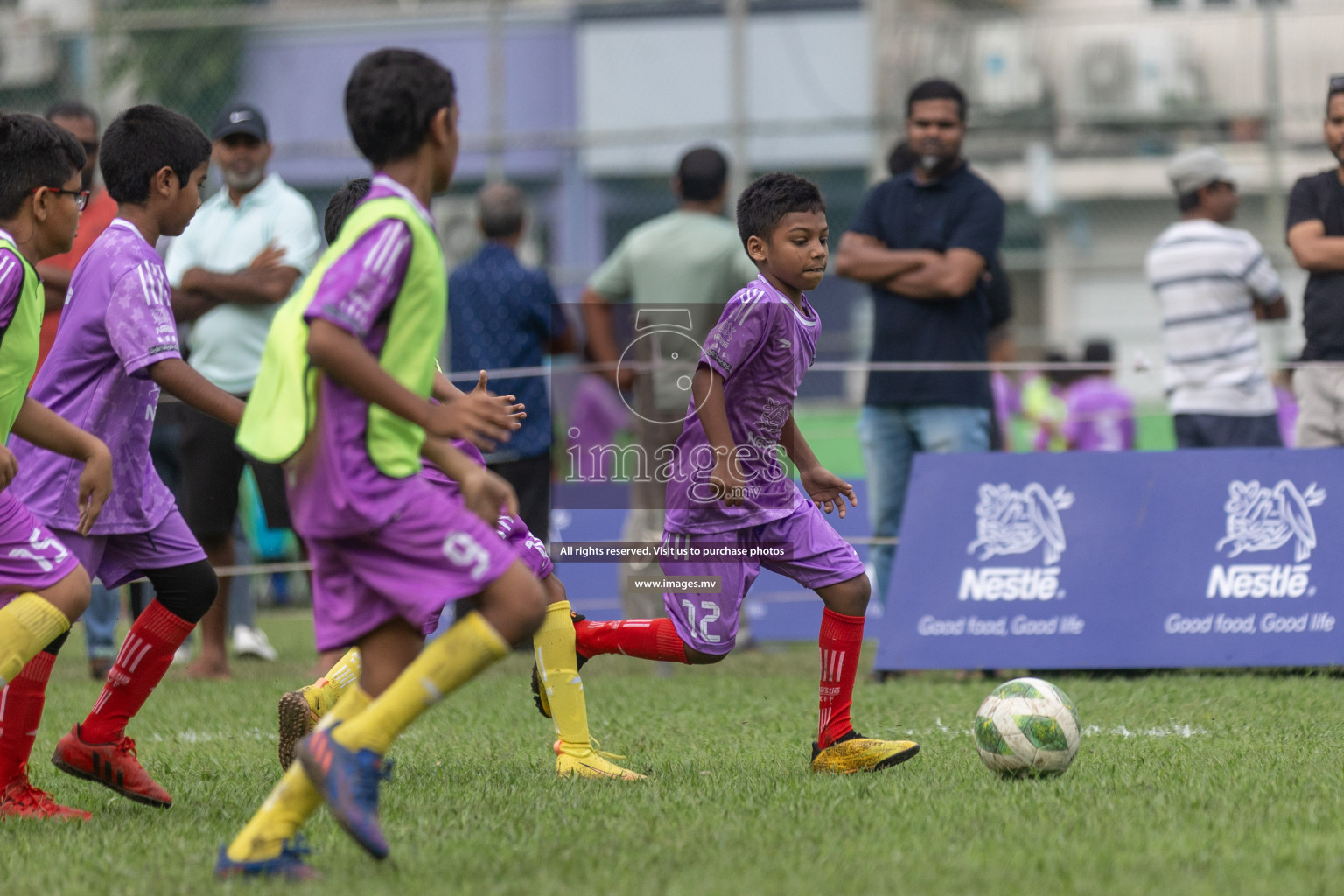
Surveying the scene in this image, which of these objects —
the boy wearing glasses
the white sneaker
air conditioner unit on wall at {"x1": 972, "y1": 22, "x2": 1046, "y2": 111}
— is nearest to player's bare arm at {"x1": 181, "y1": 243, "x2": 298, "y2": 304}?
the boy wearing glasses

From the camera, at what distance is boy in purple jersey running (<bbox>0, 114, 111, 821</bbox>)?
4145mm

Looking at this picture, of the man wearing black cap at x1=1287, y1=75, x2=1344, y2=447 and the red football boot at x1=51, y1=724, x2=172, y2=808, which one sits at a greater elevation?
the man wearing black cap at x1=1287, y1=75, x2=1344, y2=447

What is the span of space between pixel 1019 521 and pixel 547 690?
10.1 feet

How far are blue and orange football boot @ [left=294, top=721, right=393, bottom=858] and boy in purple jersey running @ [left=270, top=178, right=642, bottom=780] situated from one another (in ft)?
4.87

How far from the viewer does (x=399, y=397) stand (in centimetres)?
343

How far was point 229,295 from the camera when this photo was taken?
7.57 meters

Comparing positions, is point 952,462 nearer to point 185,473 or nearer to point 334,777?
point 185,473

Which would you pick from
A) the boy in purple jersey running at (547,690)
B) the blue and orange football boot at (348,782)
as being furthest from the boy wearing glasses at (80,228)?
the blue and orange football boot at (348,782)

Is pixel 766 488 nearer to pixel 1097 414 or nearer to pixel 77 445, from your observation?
pixel 77 445

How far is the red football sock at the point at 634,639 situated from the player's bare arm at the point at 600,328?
10.6 ft

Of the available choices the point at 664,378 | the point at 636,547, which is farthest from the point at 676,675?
the point at 664,378

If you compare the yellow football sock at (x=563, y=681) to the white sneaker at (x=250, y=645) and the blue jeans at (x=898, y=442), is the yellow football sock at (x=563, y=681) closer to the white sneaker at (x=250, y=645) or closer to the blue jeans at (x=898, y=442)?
the blue jeans at (x=898, y=442)

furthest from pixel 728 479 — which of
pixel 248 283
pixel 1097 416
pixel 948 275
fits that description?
pixel 1097 416

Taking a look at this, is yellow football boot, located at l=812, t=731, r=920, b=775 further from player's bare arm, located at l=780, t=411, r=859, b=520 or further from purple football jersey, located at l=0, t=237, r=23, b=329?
purple football jersey, located at l=0, t=237, r=23, b=329
